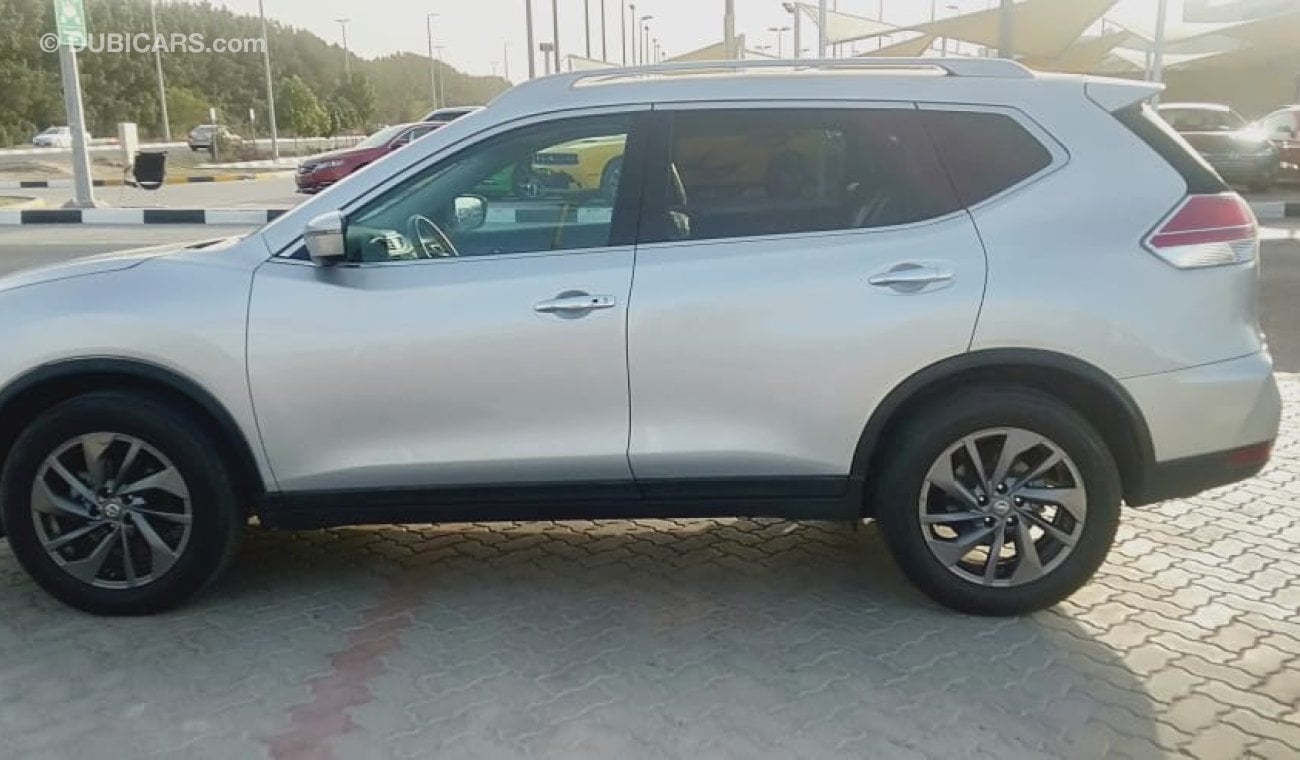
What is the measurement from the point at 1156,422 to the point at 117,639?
328 centimetres

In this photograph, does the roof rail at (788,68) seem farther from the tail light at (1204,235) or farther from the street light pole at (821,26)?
the street light pole at (821,26)

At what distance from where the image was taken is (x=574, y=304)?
3.25m

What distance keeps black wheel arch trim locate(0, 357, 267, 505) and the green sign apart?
16193 mm

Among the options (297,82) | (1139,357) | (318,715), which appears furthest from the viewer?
(297,82)

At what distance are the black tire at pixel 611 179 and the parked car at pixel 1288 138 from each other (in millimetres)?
19247

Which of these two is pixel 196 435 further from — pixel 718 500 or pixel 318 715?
pixel 718 500

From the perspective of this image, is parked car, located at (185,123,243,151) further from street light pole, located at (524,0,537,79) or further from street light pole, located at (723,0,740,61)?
street light pole, located at (723,0,740,61)

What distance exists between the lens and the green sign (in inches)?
665

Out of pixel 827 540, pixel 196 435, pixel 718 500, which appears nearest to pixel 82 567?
pixel 196 435

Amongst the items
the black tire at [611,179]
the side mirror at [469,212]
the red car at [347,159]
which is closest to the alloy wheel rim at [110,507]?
the side mirror at [469,212]

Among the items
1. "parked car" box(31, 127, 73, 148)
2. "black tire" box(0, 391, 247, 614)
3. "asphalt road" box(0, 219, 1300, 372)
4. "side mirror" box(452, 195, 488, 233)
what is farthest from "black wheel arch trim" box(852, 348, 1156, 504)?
"parked car" box(31, 127, 73, 148)

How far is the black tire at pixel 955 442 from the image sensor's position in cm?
330

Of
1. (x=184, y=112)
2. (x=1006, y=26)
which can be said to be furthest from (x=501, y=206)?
(x=184, y=112)

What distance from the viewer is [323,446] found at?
3.38 m
